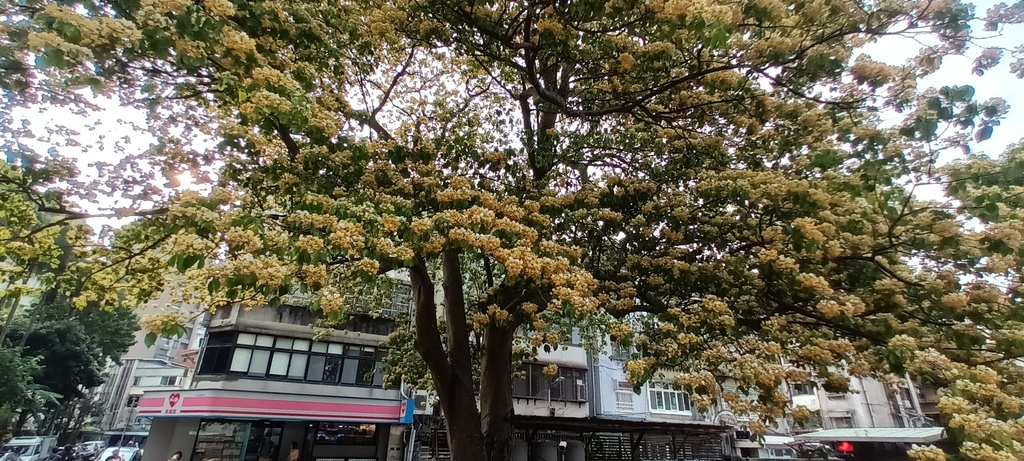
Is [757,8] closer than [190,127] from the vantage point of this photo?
Yes

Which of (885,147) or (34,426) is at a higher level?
(885,147)

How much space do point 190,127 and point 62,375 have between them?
2532cm

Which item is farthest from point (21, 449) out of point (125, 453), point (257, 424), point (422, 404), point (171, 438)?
point (422, 404)

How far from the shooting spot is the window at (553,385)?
1786 cm

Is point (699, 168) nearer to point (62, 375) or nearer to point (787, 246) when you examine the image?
point (787, 246)

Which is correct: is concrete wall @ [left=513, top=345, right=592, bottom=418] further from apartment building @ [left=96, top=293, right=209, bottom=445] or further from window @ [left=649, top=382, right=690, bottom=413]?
apartment building @ [left=96, top=293, right=209, bottom=445]

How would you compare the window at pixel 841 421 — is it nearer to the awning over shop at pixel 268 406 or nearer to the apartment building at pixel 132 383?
the awning over shop at pixel 268 406

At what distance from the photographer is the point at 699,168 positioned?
6.50 m

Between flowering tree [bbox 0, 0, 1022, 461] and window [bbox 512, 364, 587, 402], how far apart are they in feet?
37.4

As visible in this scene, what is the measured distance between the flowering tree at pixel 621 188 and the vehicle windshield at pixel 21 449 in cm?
2264

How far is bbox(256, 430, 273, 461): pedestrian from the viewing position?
47.4 ft

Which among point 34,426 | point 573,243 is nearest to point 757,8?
point 573,243

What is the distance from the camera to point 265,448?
14.6 m

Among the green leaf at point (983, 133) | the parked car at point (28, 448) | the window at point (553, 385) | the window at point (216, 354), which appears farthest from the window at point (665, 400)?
the parked car at point (28, 448)
